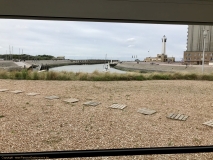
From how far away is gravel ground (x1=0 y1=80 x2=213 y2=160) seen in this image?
1962 mm

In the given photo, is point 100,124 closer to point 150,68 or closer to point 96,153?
point 96,153

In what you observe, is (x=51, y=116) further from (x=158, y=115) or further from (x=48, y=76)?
Answer: (x=48, y=76)

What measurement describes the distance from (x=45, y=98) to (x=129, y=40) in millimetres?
2375

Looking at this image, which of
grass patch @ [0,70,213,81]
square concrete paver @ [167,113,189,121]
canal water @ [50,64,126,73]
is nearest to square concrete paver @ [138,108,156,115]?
square concrete paver @ [167,113,189,121]

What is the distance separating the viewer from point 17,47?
11.7ft

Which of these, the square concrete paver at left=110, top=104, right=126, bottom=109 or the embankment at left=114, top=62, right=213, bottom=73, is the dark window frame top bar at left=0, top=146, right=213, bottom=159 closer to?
the square concrete paver at left=110, top=104, right=126, bottom=109

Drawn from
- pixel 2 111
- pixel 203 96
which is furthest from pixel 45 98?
pixel 203 96

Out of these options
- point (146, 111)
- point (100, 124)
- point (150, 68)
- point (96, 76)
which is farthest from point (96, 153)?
point (150, 68)

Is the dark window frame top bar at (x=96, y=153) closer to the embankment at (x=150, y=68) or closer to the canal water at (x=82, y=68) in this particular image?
the canal water at (x=82, y=68)

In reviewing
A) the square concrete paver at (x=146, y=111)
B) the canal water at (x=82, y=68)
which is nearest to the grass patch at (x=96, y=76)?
the canal water at (x=82, y=68)

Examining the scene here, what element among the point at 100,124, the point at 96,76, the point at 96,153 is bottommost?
the point at 100,124

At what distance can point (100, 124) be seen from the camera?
2527mm

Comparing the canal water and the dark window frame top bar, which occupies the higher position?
the canal water

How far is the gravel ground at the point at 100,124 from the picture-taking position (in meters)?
1.96
